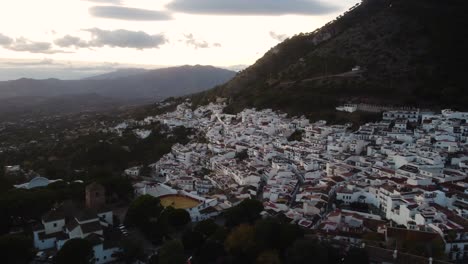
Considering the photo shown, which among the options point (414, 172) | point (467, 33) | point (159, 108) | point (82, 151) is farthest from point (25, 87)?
point (414, 172)

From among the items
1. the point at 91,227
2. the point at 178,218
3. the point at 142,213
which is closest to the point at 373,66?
the point at 178,218

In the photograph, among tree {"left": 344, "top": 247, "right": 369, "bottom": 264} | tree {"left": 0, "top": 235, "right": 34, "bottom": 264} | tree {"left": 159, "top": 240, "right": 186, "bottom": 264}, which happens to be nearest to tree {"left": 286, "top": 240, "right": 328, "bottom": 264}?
tree {"left": 344, "top": 247, "right": 369, "bottom": 264}

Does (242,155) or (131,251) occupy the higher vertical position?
(242,155)

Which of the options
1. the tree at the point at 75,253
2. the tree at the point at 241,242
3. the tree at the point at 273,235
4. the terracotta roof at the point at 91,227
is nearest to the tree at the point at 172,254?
the tree at the point at 241,242

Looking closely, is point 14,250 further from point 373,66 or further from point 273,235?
point 373,66

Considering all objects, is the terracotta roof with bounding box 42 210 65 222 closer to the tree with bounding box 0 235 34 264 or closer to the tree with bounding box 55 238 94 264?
the tree with bounding box 0 235 34 264

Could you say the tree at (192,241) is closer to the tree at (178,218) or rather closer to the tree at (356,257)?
the tree at (178,218)
